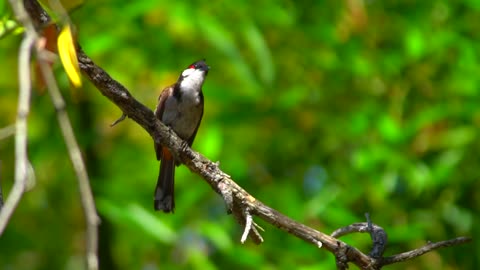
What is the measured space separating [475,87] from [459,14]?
1.87 feet

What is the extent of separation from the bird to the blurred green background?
0.92 m

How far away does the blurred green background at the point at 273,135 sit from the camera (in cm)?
472

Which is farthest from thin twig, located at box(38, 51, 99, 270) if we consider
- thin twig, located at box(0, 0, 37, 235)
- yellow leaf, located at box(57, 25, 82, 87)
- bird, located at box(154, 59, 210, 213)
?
bird, located at box(154, 59, 210, 213)

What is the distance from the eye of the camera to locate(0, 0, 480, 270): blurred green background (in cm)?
472

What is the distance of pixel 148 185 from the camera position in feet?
16.3

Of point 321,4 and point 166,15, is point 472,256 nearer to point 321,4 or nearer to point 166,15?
point 321,4

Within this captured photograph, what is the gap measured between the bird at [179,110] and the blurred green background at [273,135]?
919 millimetres

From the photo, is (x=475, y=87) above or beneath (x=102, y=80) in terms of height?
above

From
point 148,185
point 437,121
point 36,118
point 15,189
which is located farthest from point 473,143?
point 15,189

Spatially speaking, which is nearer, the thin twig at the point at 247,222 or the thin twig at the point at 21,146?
the thin twig at the point at 21,146

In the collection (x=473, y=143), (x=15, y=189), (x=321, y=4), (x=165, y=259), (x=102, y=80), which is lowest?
(x=15, y=189)

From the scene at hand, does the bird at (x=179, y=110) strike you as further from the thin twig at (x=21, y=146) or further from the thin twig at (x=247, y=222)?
the thin twig at (x=21, y=146)

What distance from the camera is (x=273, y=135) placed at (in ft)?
17.0

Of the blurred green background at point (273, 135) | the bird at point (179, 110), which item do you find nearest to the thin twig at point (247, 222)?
the bird at point (179, 110)
